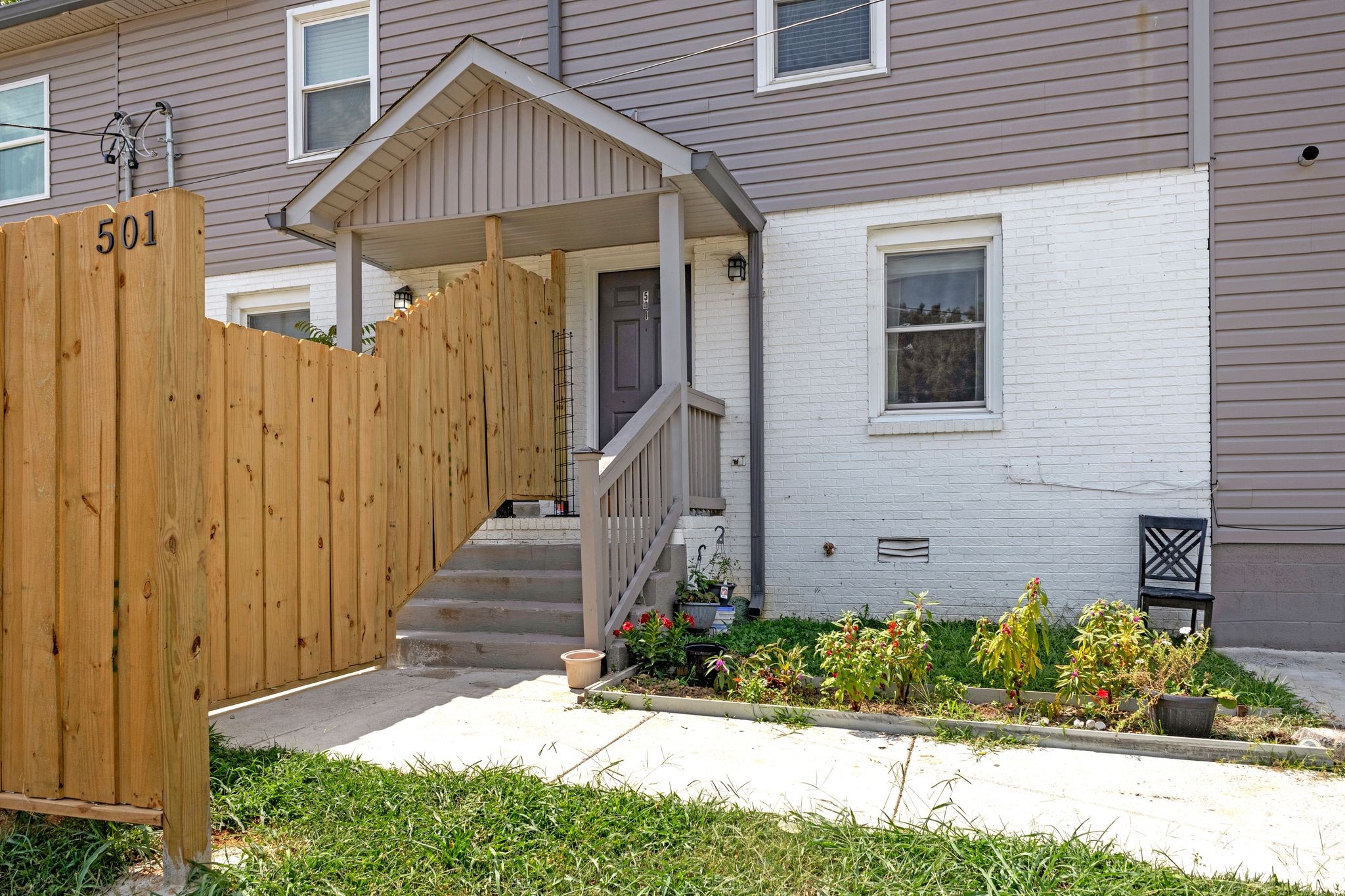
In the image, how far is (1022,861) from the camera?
261cm

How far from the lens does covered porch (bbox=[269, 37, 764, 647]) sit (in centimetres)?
562

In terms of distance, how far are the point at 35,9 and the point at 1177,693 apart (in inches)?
468

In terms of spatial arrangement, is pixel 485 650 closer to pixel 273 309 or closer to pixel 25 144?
pixel 273 309

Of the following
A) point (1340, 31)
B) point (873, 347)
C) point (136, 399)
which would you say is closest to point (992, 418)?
point (873, 347)

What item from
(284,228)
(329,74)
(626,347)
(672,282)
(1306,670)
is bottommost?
(1306,670)

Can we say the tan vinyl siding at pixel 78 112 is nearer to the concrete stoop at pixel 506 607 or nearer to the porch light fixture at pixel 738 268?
the concrete stoop at pixel 506 607

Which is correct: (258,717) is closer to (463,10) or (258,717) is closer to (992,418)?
(992,418)

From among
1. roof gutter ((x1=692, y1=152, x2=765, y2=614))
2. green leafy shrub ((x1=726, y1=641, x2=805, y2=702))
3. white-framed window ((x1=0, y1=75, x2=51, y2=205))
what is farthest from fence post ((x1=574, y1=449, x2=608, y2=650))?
white-framed window ((x1=0, y1=75, x2=51, y2=205))

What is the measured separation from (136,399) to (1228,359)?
646 centimetres

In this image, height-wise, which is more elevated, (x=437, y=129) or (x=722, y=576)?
(x=437, y=129)

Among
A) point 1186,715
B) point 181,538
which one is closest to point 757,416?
point 1186,715

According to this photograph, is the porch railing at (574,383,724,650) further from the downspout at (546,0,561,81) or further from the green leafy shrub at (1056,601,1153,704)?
the downspout at (546,0,561,81)

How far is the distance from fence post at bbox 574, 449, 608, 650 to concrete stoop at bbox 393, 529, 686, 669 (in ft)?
0.94

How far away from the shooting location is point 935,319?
6.96m
